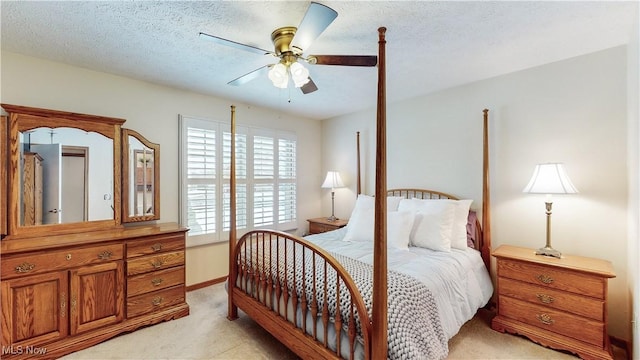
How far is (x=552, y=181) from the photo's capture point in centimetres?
226

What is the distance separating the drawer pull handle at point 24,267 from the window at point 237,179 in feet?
4.45

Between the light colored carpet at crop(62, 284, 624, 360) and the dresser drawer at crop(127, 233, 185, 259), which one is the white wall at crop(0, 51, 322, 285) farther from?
the light colored carpet at crop(62, 284, 624, 360)

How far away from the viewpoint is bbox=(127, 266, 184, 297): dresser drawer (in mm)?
2471

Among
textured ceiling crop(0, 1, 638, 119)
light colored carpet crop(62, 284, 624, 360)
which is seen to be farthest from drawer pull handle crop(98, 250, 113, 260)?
textured ceiling crop(0, 1, 638, 119)

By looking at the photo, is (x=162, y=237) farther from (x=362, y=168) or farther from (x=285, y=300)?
(x=362, y=168)

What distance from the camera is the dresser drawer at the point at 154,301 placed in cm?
246

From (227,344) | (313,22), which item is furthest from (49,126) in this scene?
(313,22)

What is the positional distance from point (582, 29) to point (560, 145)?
96 cm

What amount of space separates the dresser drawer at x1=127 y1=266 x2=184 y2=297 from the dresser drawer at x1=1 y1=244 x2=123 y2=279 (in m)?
0.27

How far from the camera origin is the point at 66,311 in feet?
7.12

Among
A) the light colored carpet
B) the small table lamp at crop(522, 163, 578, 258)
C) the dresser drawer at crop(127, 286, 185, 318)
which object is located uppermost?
the small table lamp at crop(522, 163, 578, 258)

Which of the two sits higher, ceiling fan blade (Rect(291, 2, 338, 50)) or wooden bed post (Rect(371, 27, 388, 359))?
ceiling fan blade (Rect(291, 2, 338, 50))

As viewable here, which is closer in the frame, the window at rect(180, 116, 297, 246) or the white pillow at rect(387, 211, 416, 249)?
the white pillow at rect(387, 211, 416, 249)

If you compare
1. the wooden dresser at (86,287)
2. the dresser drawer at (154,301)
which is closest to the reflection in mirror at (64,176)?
the wooden dresser at (86,287)
